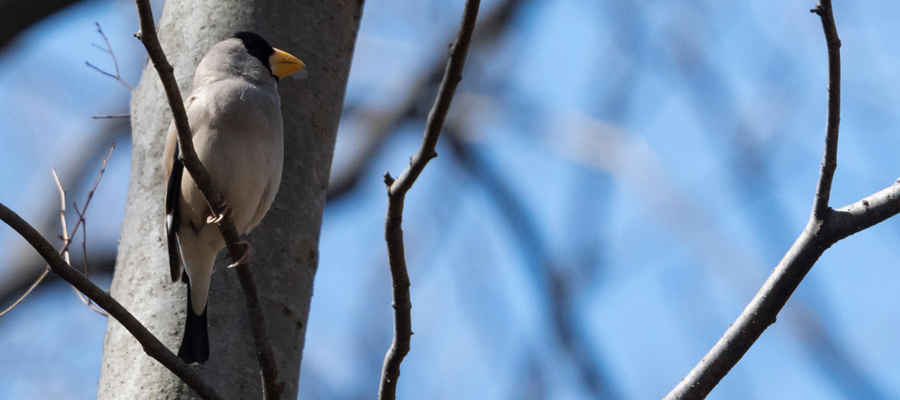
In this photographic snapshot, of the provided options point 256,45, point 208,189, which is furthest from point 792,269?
point 256,45

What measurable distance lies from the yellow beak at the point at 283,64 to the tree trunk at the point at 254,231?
0.12ft

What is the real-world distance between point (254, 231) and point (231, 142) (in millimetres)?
421

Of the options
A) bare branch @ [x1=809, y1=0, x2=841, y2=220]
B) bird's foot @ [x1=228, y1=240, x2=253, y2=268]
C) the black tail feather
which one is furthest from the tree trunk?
bare branch @ [x1=809, y1=0, x2=841, y2=220]

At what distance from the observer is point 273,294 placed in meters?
2.55

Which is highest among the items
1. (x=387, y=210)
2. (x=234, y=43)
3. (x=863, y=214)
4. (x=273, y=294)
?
(x=234, y=43)

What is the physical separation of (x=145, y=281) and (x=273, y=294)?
41cm

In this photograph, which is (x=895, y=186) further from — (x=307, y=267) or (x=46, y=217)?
(x=46, y=217)

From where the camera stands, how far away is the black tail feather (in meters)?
2.32

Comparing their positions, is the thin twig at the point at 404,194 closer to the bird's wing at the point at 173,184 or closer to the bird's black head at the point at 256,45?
the bird's wing at the point at 173,184

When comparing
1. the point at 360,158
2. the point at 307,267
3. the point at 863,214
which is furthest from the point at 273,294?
the point at 360,158

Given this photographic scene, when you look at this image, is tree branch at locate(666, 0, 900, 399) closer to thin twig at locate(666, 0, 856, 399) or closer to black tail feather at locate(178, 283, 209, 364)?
thin twig at locate(666, 0, 856, 399)

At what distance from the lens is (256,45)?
2963 mm

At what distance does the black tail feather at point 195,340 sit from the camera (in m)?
2.32

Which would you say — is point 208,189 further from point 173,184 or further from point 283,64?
point 283,64
